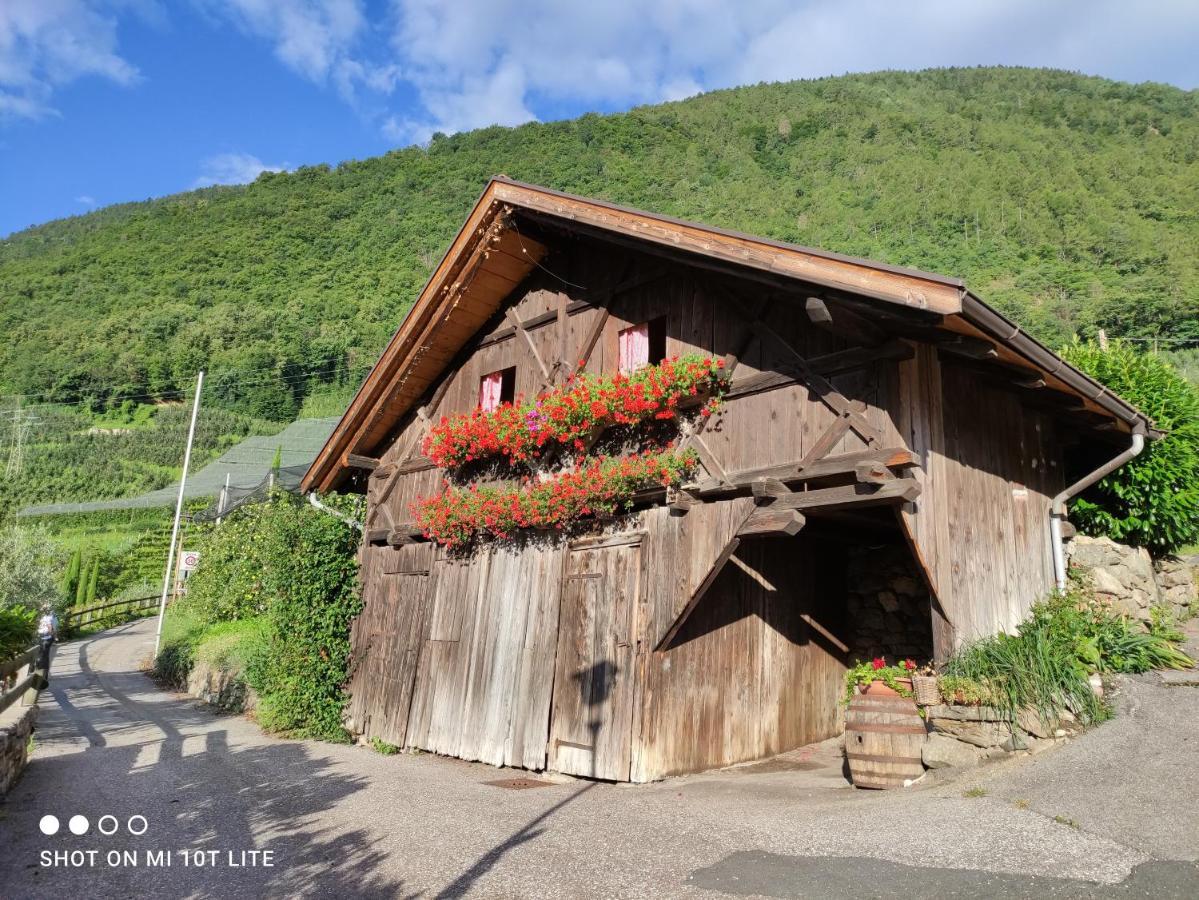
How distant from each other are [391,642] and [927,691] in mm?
8191

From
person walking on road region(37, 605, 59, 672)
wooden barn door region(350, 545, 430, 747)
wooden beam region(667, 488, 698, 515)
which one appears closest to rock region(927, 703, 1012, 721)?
wooden beam region(667, 488, 698, 515)

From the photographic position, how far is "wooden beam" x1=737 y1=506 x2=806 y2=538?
7.62m

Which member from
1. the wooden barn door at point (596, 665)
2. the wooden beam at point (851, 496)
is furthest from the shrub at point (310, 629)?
the wooden beam at point (851, 496)

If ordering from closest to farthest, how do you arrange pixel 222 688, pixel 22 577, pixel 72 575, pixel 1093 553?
pixel 1093 553 < pixel 222 688 < pixel 22 577 < pixel 72 575

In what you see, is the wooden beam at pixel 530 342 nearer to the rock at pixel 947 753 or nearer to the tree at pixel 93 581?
the rock at pixel 947 753

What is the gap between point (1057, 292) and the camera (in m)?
53.3

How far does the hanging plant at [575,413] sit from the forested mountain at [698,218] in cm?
4246

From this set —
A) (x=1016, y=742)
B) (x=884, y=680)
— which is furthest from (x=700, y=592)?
(x=1016, y=742)

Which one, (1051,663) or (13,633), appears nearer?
(1051,663)

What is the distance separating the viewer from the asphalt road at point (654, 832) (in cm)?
524

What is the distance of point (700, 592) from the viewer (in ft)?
27.9

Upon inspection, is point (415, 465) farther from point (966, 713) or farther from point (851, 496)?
point (966, 713)

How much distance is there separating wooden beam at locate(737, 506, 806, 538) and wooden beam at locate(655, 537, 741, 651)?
21 cm

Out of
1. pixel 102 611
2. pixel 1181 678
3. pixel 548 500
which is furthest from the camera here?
pixel 102 611
